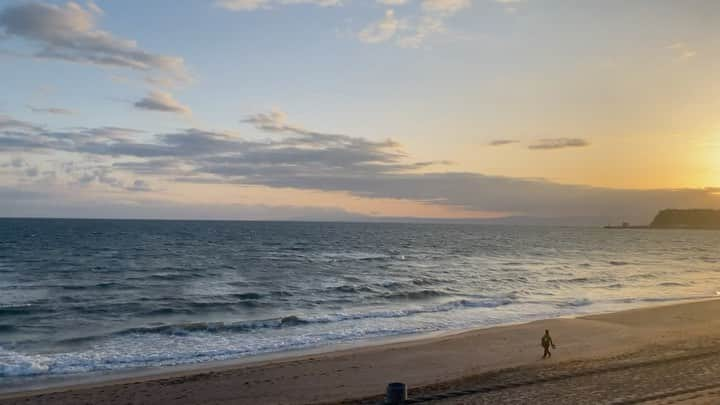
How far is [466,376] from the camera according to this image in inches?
642

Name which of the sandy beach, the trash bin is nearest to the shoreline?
the sandy beach

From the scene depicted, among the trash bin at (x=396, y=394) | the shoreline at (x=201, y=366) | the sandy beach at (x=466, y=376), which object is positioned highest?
the trash bin at (x=396, y=394)

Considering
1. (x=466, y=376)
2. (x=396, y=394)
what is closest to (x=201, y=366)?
(x=396, y=394)

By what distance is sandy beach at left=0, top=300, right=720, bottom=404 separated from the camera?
13.9 metres

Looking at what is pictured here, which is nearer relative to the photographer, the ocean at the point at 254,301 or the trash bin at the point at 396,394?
the trash bin at the point at 396,394

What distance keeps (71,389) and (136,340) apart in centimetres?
671

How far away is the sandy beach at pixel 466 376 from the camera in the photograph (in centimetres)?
1386

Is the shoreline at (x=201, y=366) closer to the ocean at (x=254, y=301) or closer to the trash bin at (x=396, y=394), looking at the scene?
the ocean at (x=254, y=301)

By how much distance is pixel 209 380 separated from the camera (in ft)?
53.7

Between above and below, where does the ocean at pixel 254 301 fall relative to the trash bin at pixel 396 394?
below

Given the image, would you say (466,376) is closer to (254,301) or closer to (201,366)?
(201,366)

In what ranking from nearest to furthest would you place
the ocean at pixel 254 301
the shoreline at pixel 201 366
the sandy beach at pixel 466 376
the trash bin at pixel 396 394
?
the trash bin at pixel 396 394 → the sandy beach at pixel 466 376 → the shoreline at pixel 201 366 → the ocean at pixel 254 301

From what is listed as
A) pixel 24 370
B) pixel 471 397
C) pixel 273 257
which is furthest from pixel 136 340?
pixel 273 257

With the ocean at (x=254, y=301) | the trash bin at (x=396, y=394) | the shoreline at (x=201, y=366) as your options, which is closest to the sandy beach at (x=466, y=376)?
the shoreline at (x=201, y=366)
